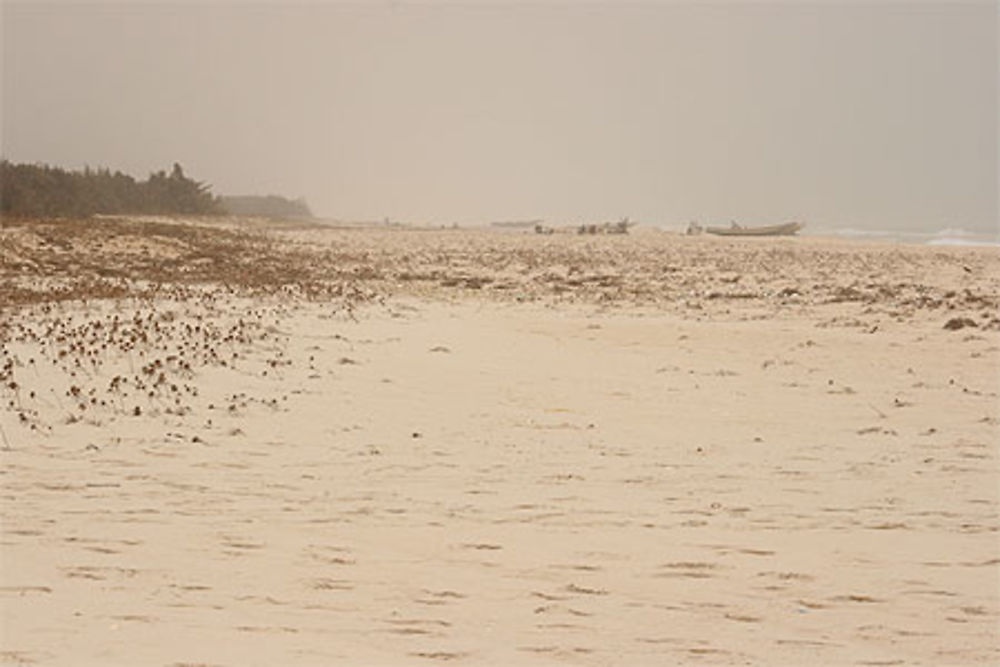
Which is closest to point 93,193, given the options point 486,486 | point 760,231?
point 760,231

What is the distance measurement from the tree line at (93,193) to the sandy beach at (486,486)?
24306mm

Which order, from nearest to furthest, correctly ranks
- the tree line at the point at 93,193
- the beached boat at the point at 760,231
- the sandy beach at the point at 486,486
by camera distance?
1. the sandy beach at the point at 486,486
2. the tree line at the point at 93,193
3. the beached boat at the point at 760,231

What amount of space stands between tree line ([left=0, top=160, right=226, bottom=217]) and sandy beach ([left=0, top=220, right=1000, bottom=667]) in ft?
79.7

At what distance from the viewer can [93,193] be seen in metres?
47.4

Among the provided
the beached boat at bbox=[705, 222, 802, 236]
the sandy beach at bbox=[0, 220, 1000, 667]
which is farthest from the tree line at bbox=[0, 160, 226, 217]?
the beached boat at bbox=[705, 222, 802, 236]

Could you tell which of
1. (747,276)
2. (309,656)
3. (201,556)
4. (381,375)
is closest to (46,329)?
(381,375)

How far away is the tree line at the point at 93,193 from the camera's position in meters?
38.0

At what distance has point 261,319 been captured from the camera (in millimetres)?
14062

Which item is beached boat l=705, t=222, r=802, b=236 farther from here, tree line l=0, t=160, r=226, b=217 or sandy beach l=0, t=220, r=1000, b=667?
sandy beach l=0, t=220, r=1000, b=667

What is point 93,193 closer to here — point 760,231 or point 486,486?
point 760,231

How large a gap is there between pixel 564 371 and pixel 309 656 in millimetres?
8065

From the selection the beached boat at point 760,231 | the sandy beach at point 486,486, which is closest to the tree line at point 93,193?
the sandy beach at point 486,486

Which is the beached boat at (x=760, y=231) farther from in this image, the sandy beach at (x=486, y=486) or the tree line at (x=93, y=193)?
the sandy beach at (x=486, y=486)

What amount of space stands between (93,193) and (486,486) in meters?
45.6
